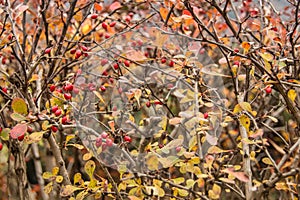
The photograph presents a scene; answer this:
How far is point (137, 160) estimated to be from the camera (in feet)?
5.36

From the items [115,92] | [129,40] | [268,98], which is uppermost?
[129,40]

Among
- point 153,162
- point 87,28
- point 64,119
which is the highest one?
point 87,28

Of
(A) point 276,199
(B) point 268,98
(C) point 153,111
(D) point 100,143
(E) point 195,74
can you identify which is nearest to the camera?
(D) point 100,143

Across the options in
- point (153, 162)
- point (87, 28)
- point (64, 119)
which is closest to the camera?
point (153, 162)

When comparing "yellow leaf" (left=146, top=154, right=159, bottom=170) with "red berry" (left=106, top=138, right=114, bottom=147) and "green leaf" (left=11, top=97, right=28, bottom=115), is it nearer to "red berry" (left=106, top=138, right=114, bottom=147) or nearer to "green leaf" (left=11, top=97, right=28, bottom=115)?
"red berry" (left=106, top=138, right=114, bottom=147)

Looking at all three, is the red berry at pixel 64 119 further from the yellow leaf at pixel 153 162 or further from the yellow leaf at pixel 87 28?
the yellow leaf at pixel 87 28

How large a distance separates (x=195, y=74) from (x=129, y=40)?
0.54 m

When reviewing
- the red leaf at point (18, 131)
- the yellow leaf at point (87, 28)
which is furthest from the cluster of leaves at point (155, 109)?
the yellow leaf at point (87, 28)

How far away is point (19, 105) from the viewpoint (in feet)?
4.86

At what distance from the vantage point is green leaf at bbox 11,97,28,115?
58.2 inches

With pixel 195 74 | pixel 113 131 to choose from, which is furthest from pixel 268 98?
pixel 113 131

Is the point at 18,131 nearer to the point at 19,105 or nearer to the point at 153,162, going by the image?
the point at 19,105

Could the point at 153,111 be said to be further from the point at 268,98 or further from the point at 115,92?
the point at 268,98

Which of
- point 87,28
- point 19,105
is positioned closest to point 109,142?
point 19,105
